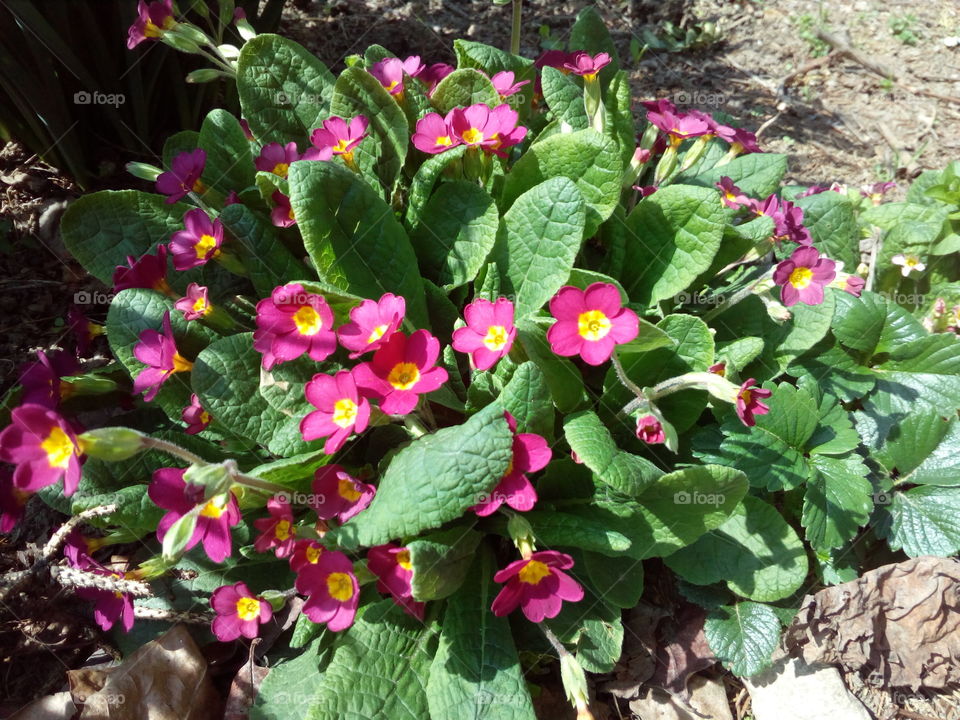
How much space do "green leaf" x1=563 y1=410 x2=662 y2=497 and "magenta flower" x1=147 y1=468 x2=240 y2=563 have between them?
0.91 metres

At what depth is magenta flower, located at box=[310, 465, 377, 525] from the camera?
2061 millimetres

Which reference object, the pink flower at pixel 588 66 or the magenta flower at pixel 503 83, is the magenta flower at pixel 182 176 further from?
the pink flower at pixel 588 66

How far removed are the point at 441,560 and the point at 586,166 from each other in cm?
136

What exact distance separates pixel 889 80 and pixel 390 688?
4979 mm

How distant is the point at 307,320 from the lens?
82.2 inches

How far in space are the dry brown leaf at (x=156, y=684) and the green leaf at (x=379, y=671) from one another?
16.1 inches

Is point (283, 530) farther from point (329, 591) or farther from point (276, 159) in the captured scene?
point (276, 159)

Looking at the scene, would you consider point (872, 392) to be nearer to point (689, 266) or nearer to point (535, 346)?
point (689, 266)

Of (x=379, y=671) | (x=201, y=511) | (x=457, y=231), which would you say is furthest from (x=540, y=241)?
(x=379, y=671)

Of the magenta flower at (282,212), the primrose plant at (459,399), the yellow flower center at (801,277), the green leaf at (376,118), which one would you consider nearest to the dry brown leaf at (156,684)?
the primrose plant at (459,399)

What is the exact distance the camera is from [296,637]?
2.21 meters

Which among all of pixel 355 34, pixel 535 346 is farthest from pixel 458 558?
pixel 355 34

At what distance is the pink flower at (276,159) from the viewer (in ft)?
8.57

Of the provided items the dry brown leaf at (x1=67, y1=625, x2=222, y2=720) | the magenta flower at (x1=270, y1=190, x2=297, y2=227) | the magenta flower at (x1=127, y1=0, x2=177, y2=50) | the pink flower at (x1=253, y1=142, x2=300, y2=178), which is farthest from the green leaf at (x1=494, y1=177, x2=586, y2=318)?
the dry brown leaf at (x1=67, y1=625, x2=222, y2=720)
